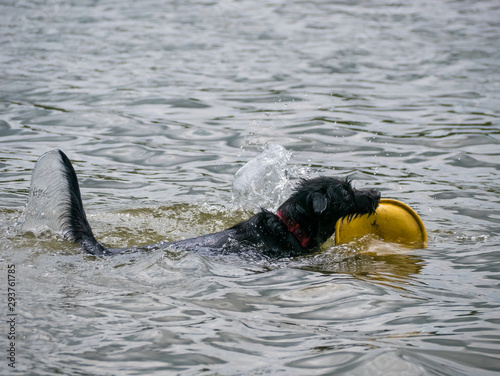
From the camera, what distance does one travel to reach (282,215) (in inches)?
240

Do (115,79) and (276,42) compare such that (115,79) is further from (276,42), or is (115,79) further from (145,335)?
(145,335)

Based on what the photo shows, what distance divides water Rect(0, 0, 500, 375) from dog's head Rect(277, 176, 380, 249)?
0.89 ft

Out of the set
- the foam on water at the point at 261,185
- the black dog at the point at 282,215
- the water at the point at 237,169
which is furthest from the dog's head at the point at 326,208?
the foam on water at the point at 261,185

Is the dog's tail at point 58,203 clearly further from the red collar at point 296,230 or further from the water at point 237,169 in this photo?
the red collar at point 296,230

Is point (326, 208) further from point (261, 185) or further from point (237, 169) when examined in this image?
point (237, 169)

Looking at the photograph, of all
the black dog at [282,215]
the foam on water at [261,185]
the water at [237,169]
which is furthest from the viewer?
the foam on water at [261,185]

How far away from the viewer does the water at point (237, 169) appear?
13.4 ft

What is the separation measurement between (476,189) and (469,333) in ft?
12.5

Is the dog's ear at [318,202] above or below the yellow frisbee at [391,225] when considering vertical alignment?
above

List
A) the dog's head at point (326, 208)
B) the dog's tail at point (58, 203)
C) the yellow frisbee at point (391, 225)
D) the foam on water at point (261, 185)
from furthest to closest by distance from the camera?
the foam on water at point (261, 185) → the yellow frisbee at point (391, 225) → the dog's head at point (326, 208) → the dog's tail at point (58, 203)

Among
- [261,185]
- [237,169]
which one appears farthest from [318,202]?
[237,169]

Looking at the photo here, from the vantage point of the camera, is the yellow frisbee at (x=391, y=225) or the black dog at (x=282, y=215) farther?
the yellow frisbee at (x=391, y=225)

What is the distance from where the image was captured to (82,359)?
3.81 metres

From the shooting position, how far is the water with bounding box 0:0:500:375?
13.4ft
